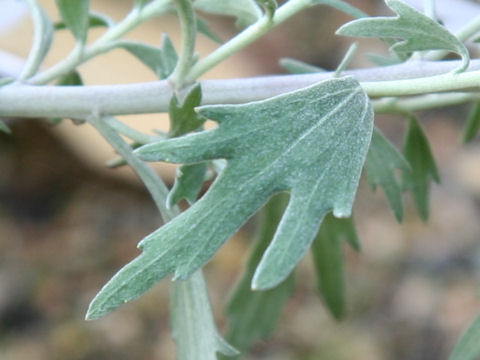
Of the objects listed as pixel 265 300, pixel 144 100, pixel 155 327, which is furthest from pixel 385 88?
pixel 155 327

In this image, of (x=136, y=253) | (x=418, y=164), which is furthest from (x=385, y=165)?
(x=136, y=253)

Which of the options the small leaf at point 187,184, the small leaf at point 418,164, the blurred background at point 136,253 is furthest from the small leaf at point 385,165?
the blurred background at point 136,253

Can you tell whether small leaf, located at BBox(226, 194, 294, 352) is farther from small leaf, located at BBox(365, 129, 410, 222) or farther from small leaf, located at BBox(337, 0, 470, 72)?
small leaf, located at BBox(337, 0, 470, 72)

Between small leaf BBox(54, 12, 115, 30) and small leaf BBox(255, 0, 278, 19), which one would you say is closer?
small leaf BBox(255, 0, 278, 19)

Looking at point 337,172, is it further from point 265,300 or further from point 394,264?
point 394,264

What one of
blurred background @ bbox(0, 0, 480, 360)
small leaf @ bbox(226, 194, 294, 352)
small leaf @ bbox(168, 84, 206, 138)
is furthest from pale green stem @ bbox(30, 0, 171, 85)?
blurred background @ bbox(0, 0, 480, 360)

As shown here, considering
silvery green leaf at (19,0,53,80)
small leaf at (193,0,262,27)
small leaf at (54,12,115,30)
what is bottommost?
small leaf at (54,12,115,30)
